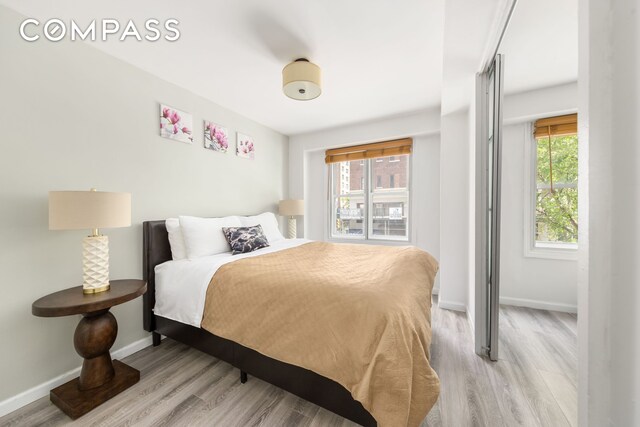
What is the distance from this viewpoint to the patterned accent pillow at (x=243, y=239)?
2475 mm

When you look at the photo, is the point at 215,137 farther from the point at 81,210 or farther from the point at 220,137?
the point at 81,210

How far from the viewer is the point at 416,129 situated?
11.3ft

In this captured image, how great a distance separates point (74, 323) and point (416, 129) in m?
4.12

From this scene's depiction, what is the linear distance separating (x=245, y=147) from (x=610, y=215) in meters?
3.52

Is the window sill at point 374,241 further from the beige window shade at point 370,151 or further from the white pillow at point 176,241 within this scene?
the white pillow at point 176,241

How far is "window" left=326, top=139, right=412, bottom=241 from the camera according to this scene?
385cm

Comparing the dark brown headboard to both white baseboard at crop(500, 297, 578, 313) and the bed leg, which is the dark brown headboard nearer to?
the bed leg

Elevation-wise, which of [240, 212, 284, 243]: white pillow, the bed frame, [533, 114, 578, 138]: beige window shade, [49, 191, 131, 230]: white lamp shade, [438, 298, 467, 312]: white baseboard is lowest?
[438, 298, 467, 312]: white baseboard

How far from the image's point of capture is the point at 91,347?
1.59 m

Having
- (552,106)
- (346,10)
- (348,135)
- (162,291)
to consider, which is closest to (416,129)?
(348,135)

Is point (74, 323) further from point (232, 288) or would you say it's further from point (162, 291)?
point (232, 288)

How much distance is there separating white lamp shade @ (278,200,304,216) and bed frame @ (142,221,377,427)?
1844mm

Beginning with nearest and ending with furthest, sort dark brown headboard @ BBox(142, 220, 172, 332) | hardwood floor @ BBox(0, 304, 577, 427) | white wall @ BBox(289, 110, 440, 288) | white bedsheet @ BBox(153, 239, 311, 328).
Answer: hardwood floor @ BBox(0, 304, 577, 427) → white bedsheet @ BBox(153, 239, 311, 328) → dark brown headboard @ BBox(142, 220, 172, 332) → white wall @ BBox(289, 110, 440, 288)

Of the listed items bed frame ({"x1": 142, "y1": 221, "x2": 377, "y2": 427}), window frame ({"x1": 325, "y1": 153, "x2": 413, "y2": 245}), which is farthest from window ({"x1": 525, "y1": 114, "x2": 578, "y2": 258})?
bed frame ({"x1": 142, "y1": 221, "x2": 377, "y2": 427})
